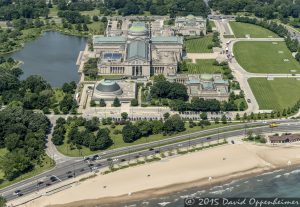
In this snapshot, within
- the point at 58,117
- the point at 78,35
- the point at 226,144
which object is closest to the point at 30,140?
the point at 58,117

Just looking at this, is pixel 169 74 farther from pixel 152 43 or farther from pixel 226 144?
pixel 226 144

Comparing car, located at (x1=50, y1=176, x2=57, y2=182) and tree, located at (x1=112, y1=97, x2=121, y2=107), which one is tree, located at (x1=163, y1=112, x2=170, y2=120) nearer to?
tree, located at (x1=112, y1=97, x2=121, y2=107)

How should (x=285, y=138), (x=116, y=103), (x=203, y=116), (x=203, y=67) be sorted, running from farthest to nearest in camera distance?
(x=203, y=67) < (x=116, y=103) < (x=203, y=116) < (x=285, y=138)

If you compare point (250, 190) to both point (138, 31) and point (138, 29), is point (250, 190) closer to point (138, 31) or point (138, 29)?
point (138, 31)

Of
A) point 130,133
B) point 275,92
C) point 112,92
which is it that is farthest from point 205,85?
point 130,133

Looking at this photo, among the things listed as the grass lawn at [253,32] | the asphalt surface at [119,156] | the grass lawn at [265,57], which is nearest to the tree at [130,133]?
the asphalt surface at [119,156]

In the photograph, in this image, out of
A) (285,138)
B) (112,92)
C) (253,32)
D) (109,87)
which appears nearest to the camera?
(285,138)

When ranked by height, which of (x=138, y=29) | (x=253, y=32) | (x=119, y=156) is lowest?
(x=119, y=156)

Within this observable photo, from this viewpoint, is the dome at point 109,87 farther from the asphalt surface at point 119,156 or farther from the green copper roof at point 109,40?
the green copper roof at point 109,40
